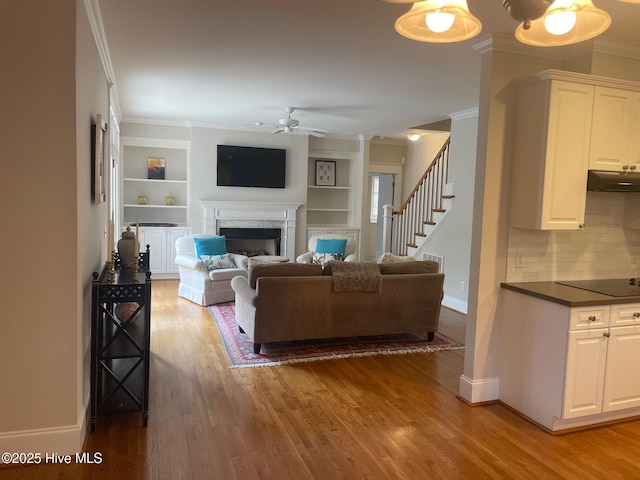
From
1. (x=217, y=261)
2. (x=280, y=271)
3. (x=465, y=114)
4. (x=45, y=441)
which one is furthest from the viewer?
(x=217, y=261)

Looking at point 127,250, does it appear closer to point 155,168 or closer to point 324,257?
point 324,257

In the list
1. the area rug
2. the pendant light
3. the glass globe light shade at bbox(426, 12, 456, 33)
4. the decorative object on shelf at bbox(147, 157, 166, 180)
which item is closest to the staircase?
the area rug

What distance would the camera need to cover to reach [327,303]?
4.61 meters

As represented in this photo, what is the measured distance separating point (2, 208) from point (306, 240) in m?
6.63

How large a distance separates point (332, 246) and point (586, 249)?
14.5ft

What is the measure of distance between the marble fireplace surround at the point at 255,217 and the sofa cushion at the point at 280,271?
3921 mm

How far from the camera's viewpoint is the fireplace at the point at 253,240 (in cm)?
851

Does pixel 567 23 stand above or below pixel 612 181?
above

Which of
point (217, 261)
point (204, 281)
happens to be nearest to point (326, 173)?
point (217, 261)

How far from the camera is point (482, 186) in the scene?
3469mm

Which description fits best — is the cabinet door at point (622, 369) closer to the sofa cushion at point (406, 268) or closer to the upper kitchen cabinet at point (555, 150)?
the upper kitchen cabinet at point (555, 150)

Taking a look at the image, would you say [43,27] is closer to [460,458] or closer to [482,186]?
[482,186]

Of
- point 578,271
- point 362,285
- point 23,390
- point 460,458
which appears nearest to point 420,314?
point 362,285

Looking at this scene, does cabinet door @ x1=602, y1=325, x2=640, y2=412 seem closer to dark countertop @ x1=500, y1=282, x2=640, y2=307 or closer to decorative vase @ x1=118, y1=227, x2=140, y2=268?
dark countertop @ x1=500, y1=282, x2=640, y2=307
